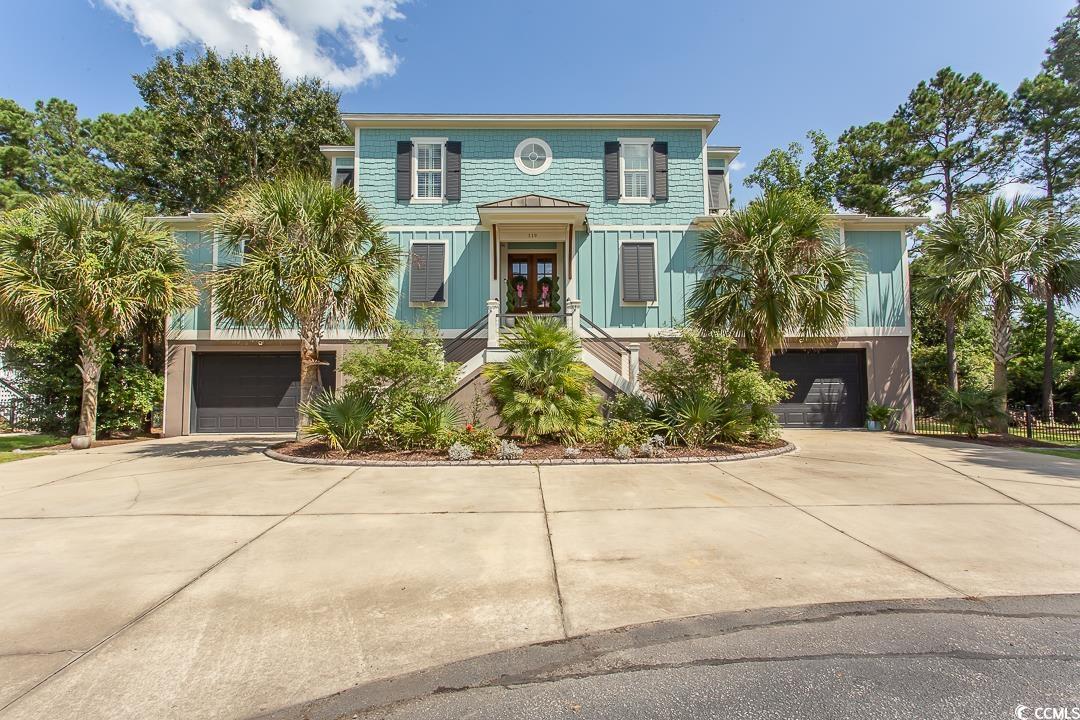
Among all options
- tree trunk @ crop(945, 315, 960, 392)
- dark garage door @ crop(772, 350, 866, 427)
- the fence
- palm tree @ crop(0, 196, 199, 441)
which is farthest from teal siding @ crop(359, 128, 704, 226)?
tree trunk @ crop(945, 315, 960, 392)

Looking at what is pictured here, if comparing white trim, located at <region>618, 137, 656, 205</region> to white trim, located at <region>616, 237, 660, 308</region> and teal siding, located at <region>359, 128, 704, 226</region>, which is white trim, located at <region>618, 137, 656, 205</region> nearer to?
teal siding, located at <region>359, 128, 704, 226</region>

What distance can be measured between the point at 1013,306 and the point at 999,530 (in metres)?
10.6

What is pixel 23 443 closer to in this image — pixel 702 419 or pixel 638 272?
pixel 702 419

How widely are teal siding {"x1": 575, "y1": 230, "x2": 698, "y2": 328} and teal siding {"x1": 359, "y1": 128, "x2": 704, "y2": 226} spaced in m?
0.48

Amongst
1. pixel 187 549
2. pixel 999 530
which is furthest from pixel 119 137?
pixel 999 530

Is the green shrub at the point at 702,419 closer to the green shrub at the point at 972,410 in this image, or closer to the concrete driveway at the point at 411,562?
the concrete driveway at the point at 411,562

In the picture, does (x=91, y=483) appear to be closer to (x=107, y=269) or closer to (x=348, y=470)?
(x=348, y=470)

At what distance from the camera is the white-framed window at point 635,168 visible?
1437 cm

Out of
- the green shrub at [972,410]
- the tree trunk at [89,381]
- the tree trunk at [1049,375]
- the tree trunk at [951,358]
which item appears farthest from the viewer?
the tree trunk at [951,358]

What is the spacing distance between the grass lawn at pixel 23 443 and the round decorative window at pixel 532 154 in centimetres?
1325

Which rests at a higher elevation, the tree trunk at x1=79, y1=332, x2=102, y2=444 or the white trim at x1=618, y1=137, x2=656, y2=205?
the white trim at x1=618, y1=137, x2=656, y2=205

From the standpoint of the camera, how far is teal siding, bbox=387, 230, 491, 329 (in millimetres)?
13805

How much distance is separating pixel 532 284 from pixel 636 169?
4586 millimetres

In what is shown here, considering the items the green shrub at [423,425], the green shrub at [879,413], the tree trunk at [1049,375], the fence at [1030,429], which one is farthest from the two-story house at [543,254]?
the tree trunk at [1049,375]
